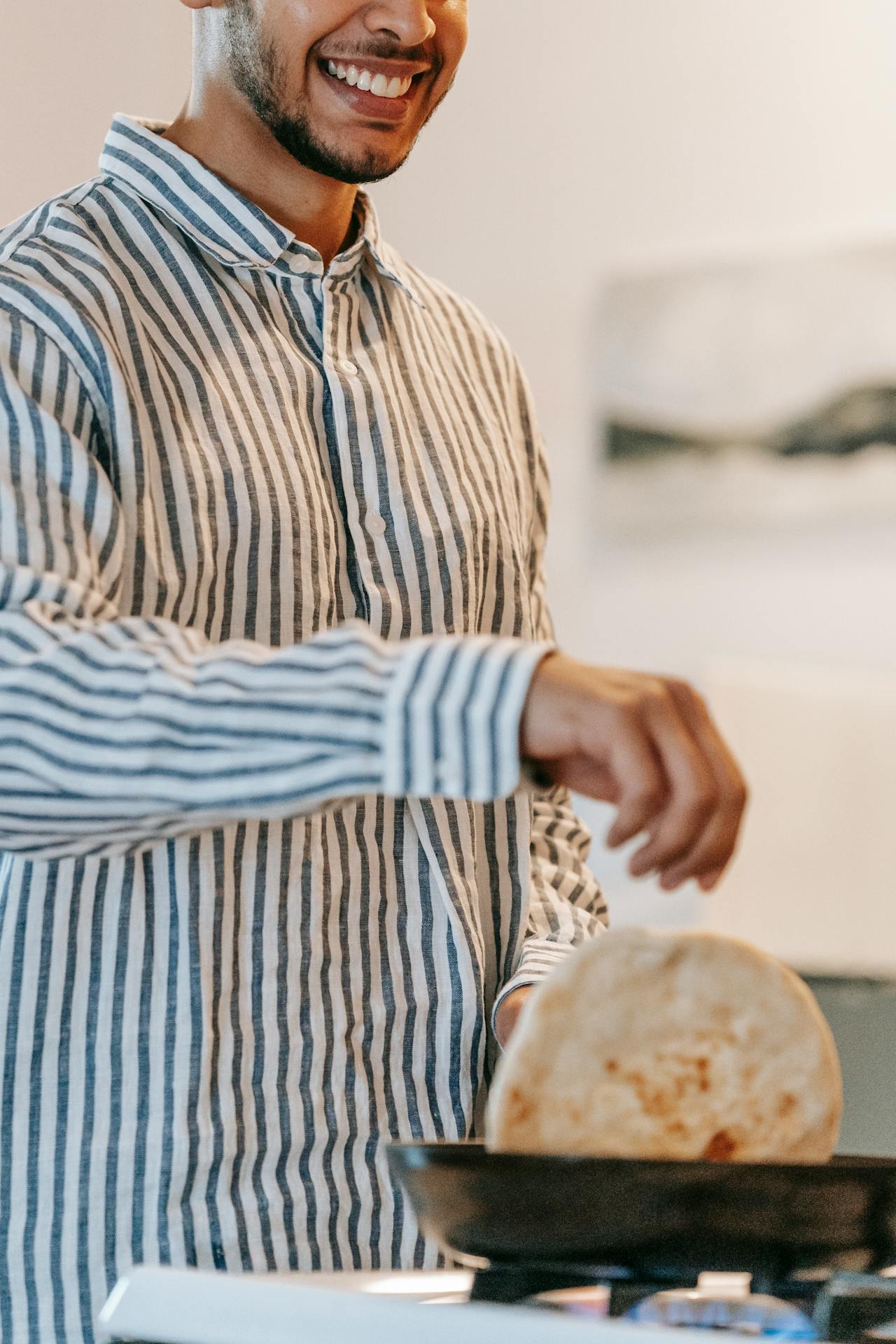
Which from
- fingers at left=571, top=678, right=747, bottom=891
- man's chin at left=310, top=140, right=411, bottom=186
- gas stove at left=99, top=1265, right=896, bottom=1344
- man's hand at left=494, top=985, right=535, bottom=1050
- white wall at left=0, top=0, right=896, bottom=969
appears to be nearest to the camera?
gas stove at left=99, top=1265, right=896, bottom=1344

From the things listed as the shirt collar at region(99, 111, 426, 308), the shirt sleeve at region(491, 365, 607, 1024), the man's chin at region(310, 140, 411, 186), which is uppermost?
the man's chin at region(310, 140, 411, 186)

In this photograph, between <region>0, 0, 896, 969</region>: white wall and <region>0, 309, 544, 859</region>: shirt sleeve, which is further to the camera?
<region>0, 0, 896, 969</region>: white wall

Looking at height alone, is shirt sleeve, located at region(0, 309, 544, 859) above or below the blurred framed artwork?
below

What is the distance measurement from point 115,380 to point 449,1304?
64 cm

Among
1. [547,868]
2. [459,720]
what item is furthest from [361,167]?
[459,720]

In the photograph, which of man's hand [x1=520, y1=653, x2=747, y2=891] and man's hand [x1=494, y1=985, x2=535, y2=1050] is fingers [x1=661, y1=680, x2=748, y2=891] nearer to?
man's hand [x1=520, y1=653, x2=747, y2=891]

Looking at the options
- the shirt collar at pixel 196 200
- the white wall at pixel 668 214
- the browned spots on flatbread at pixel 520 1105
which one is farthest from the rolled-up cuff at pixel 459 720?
the white wall at pixel 668 214

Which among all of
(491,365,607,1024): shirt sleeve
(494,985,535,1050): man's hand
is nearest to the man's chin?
(491,365,607,1024): shirt sleeve

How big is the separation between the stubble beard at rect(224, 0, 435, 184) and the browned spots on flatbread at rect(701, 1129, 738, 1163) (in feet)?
2.54

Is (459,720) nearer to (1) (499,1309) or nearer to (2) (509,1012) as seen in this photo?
(1) (499,1309)

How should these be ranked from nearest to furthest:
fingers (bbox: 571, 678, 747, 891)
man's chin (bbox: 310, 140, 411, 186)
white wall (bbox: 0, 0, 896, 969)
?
fingers (bbox: 571, 678, 747, 891)
man's chin (bbox: 310, 140, 411, 186)
white wall (bbox: 0, 0, 896, 969)

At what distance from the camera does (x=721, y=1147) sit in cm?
76

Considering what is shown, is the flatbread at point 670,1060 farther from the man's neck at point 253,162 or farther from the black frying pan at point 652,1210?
the man's neck at point 253,162

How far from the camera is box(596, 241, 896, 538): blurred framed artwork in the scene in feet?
9.36
